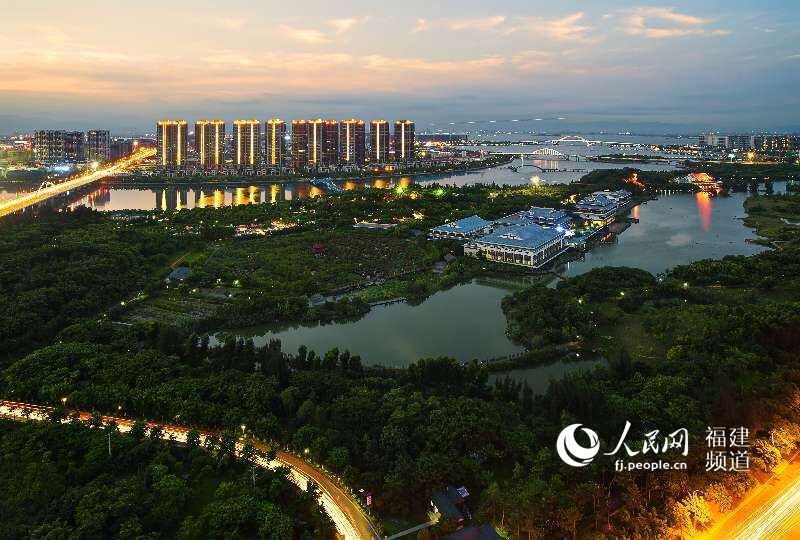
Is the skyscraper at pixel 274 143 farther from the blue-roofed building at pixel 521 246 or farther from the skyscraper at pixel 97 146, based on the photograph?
the blue-roofed building at pixel 521 246

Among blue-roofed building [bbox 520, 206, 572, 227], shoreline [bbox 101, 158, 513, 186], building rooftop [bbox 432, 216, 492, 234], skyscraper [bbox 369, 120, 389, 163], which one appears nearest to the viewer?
building rooftop [bbox 432, 216, 492, 234]

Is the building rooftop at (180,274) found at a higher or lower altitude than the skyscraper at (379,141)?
lower

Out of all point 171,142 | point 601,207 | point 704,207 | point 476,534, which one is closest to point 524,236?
point 601,207

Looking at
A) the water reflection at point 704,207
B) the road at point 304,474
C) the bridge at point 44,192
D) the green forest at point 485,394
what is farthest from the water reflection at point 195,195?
the road at point 304,474

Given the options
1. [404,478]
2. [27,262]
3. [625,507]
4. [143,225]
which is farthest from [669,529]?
[143,225]

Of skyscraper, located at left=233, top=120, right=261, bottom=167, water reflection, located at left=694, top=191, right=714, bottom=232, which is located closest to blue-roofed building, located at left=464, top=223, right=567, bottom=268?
water reflection, located at left=694, top=191, right=714, bottom=232

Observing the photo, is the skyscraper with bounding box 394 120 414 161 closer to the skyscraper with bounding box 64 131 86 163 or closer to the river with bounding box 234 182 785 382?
the skyscraper with bounding box 64 131 86 163

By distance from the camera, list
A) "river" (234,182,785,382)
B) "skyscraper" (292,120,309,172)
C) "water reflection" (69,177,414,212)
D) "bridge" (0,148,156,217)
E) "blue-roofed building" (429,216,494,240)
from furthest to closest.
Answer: "skyscraper" (292,120,309,172)
"water reflection" (69,177,414,212)
"bridge" (0,148,156,217)
"blue-roofed building" (429,216,494,240)
"river" (234,182,785,382)
